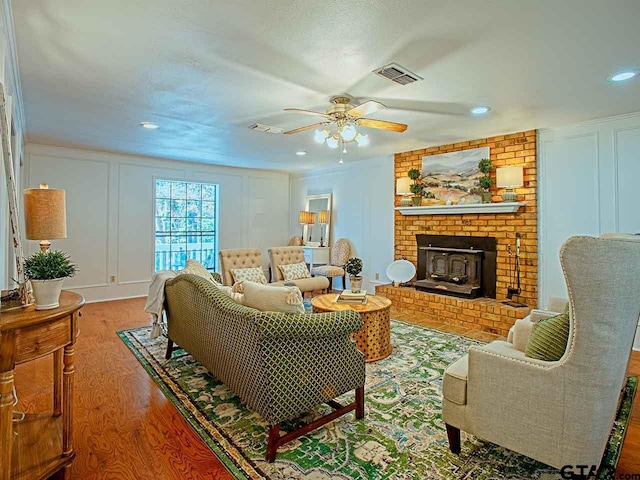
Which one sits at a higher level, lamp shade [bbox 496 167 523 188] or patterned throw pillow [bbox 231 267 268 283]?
lamp shade [bbox 496 167 523 188]

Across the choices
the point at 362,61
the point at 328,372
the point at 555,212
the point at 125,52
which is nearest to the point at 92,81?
the point at 125,52

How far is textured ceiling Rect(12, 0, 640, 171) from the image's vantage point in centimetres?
196

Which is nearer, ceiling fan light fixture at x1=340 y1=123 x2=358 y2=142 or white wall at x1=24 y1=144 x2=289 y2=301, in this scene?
ceiling fan light fixture at x1=340 y1=123 x2=358 y2=142

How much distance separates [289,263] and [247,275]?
99 centimetres

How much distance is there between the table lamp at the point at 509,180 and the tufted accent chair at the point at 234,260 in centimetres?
349

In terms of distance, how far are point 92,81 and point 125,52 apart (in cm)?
74

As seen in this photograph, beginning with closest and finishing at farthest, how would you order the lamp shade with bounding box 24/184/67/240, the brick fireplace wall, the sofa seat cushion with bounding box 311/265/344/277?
the lamp shade with bounding box 24/184/67/240
the brick fireplace wall
the sofa seat cushion with bounding box 311/265/344/277

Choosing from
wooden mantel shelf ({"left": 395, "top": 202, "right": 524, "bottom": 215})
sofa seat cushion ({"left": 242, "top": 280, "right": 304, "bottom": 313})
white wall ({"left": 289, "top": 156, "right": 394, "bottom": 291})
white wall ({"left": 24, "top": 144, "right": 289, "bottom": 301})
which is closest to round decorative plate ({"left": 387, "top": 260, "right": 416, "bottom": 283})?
white wall ({"left": 289, "top": 156, "right": 394, "bottom": 291})

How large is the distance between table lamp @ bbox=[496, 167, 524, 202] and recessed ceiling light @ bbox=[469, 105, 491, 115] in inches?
43.7

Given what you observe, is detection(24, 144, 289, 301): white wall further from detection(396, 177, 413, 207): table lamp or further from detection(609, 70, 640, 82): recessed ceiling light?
detection(609, 70, 640, 82): recessed ceiling light

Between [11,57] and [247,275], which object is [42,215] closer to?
[11,57]

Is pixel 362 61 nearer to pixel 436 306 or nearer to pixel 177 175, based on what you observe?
pixel 436 306

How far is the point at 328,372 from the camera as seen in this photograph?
205 centimetres

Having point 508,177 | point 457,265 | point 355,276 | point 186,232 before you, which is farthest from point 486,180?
point 186,232
